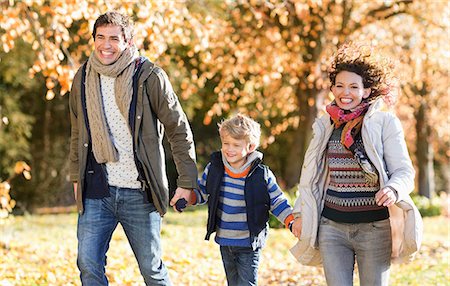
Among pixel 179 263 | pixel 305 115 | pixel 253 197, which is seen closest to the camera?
pixel 253 197

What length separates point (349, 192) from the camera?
4242 mm

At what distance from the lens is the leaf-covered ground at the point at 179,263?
7.33 meters

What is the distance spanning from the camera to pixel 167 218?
1622 centimetres

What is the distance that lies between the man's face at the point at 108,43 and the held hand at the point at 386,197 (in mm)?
1768

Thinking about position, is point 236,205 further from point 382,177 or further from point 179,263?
point 179,263

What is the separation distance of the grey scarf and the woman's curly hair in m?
1.24

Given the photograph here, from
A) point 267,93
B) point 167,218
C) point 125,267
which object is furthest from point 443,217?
point 125,267

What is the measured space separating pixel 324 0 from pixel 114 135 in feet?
27.1

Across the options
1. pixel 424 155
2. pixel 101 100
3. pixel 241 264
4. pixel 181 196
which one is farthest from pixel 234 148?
pixel 424 155

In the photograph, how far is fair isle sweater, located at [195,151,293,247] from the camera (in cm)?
465

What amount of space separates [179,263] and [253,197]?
13.3 ft

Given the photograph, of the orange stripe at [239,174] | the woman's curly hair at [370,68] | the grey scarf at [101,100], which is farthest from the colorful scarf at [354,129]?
the grey scarf at [101,100]

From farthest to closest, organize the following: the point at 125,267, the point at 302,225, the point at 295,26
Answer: the point at 295,26 < the point at 125,267 < the point at 302,225

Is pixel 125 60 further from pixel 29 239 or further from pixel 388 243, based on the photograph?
pixel 29 239
